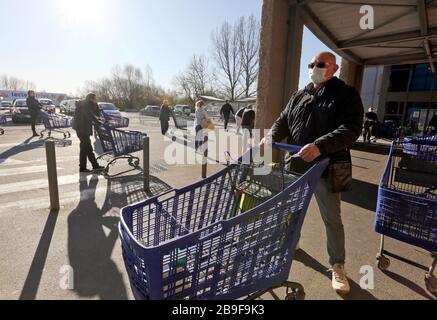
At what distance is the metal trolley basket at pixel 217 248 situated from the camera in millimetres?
1560

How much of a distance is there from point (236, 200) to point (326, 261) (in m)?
1.45

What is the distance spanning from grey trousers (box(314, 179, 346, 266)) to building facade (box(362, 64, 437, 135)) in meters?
19.2

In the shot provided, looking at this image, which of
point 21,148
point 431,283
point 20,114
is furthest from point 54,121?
point 431,283

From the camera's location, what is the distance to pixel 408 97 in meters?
21.0

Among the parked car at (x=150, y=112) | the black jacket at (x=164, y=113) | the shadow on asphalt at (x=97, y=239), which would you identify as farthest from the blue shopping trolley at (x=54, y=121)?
the parked car at (x=150, y=112)

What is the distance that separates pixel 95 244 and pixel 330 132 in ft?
9.48

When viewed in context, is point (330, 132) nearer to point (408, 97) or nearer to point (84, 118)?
point (84, 118)

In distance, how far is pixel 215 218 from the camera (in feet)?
8.36

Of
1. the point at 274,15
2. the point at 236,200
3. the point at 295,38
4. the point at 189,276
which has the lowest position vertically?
the point at 189,276

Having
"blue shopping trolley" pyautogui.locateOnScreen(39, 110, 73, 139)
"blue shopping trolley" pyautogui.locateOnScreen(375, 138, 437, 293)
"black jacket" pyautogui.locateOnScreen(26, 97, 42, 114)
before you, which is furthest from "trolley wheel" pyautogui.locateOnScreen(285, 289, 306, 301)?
"black jacket" pyautogui.locateOnScreen(26, 97, 42, 114)

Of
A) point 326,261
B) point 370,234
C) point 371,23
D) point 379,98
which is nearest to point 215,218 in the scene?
point 326,261

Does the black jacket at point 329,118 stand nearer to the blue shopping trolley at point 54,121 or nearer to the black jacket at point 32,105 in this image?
the blue shopping trolley at point 54,121

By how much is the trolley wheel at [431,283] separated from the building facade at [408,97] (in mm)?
18647

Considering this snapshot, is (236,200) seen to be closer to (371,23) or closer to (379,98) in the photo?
(371,23)
